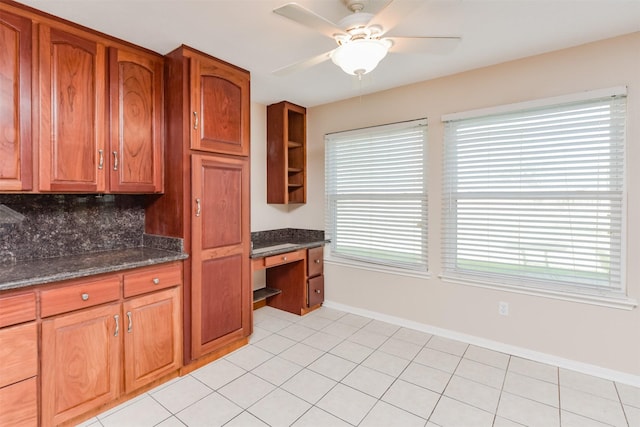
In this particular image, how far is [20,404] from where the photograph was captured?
162 centimetres

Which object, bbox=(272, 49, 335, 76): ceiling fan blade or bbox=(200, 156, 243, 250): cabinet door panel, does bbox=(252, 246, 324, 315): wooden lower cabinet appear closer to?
bbox=(200, 156, 243, 250): cabinet door panel

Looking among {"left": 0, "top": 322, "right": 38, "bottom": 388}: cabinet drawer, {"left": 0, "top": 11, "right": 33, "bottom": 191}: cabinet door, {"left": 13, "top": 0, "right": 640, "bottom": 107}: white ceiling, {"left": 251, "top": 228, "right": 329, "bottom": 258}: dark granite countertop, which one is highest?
{"left": 13, "top": 0, "right": 640, "bottom": 107}: white ceiling

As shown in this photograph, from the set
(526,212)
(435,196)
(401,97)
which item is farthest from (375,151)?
(526,212)

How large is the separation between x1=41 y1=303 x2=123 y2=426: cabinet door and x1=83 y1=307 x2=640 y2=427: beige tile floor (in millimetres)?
162

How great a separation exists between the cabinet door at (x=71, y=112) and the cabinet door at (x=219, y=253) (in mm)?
620

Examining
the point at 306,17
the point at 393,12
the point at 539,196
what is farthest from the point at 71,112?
the point at 539,196

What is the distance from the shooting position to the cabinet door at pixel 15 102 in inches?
68.5

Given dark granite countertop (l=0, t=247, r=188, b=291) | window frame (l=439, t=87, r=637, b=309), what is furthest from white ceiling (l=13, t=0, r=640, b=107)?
dark granite countertop (l=0, t=247, r=188, b=291)

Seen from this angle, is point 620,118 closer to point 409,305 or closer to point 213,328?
point 409,305

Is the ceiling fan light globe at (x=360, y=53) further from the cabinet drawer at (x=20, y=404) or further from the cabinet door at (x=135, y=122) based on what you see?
the cabinet drawer at (x=20, y=404)

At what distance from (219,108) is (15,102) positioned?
117cm

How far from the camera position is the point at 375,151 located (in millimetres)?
3375

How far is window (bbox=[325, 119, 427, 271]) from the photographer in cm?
312

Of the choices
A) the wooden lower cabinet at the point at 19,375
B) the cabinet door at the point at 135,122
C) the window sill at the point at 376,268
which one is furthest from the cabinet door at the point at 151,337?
the window sill at the point at 376,268
